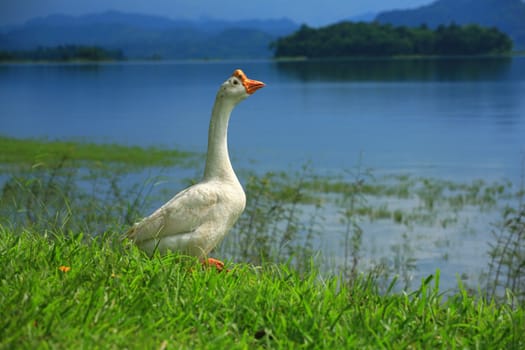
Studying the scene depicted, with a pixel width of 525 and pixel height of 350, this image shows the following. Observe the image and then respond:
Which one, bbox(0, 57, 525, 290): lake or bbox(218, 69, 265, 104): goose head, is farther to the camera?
bbox(0, 57, 525, 290): lake

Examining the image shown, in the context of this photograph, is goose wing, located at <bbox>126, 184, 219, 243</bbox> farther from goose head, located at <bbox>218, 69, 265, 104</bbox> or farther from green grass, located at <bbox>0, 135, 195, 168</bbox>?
green grass, located at <bbox>0, 135, 195, 168</bbox>

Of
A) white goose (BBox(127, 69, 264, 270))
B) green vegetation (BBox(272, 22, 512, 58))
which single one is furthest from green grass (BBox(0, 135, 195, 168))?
green vegetation (BBox(272, 22, 512, 58))

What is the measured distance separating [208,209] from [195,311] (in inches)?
44.0

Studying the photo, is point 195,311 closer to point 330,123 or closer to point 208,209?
point 208,209

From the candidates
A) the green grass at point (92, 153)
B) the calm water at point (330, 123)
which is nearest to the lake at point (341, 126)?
the calm water at point (330, 123)

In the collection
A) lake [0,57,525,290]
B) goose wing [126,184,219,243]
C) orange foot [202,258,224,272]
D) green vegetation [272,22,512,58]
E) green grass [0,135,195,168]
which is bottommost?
lake [0,57,525,290]

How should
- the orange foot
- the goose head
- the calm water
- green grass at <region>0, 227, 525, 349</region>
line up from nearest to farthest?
green grass at <region>0, 227, 525, 349</region> < the orange foot < the goose head < the calm water

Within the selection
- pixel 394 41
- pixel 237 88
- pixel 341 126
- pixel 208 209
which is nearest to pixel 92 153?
pixel 341 126

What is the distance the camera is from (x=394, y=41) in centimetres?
12038

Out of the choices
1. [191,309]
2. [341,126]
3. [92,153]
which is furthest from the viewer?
[341,126]

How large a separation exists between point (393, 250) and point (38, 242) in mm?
8299

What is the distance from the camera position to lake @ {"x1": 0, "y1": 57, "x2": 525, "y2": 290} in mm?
21609

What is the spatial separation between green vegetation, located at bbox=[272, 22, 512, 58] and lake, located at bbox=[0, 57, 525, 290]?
2252 inches

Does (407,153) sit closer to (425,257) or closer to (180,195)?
(425,257)
